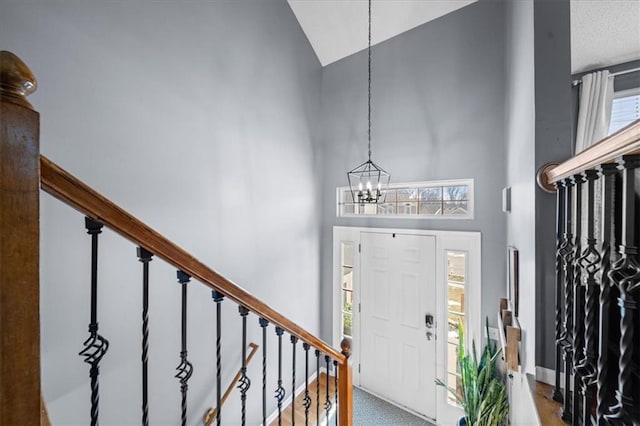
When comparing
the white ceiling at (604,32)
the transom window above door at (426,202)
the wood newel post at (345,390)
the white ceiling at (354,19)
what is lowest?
the wood newel post at (345,390)

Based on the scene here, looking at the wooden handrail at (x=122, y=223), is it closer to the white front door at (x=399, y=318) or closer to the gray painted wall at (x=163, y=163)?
the gray painted wall at (x=163, y=163)

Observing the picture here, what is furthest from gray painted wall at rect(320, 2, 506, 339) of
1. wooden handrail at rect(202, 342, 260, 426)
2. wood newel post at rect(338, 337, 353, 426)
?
wood newel post at rect(338, 337, 353, 426)

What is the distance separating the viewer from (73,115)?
1660 millimetres

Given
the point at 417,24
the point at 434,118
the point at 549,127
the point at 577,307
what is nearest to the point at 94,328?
the point at 577,307

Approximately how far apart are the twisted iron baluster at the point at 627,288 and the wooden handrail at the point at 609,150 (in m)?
0.03

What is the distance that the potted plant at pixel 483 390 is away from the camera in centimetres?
232

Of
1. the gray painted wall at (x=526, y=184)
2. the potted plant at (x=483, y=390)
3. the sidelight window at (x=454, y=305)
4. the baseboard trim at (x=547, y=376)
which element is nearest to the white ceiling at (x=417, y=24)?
the gray painted wall at (x=526, y=184)

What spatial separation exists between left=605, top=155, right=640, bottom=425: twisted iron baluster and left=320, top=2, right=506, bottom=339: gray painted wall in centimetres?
233

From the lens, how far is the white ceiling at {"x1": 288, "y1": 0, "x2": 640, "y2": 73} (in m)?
2.01

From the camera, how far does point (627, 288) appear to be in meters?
0.62

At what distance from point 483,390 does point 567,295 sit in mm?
2038

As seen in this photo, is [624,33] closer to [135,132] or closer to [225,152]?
[225,152]

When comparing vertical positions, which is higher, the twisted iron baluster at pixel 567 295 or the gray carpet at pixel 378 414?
the twisted iron baluster at pixel 567 295

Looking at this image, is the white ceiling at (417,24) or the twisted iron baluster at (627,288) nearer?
the twisted iron baluster at (627,288)
